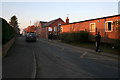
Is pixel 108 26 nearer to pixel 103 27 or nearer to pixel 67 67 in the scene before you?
pixel 103 27

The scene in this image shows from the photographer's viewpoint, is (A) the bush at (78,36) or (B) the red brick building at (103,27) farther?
(A) the bush at (78,36)

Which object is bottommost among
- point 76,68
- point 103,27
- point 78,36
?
point 76,68

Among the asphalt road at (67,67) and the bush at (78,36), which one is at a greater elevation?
the bush at (78,36)

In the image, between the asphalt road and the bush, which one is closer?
the asphalt road

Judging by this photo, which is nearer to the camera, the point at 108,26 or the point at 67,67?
the point at 67,67

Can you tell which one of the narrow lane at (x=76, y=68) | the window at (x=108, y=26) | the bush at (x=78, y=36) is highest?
the window at (x=108, y=26)

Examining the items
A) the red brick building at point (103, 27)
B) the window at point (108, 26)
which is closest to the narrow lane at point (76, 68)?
the red brick building at point (103, 27)

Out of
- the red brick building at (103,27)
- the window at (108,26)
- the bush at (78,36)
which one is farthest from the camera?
the bush at (78,36)

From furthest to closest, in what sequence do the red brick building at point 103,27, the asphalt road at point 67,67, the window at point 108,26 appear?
the window at point 108,26 → the red brick building at point 103,27 → the asphalt road at point 67,67

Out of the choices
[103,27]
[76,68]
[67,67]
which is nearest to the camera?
[76,68]

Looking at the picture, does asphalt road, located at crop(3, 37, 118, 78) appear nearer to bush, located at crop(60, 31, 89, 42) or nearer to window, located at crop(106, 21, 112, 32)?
window, located at crop(106, 21, 112, 32)

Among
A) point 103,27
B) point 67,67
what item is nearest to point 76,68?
point 67,67

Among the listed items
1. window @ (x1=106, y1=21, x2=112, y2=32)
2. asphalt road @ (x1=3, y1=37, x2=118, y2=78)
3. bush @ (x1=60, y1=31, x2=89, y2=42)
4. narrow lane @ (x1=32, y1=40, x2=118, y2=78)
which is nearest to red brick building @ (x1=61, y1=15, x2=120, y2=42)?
window @ (x1=106, y1=21, x2=112, y2=32)

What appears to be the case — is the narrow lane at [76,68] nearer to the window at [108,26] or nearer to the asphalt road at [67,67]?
the asphalt road at [67,67]
